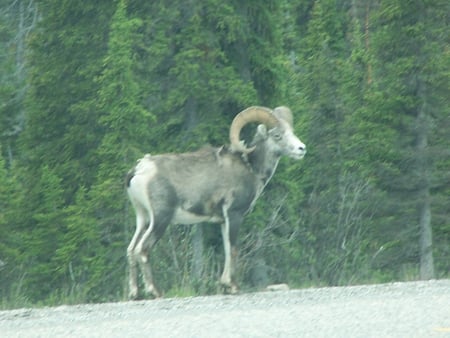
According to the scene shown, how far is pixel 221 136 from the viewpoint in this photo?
27.3m

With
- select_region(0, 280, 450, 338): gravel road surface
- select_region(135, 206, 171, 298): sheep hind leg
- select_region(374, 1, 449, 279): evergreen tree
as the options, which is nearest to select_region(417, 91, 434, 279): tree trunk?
select_region(374, 1, 449, 279): evergreen tree

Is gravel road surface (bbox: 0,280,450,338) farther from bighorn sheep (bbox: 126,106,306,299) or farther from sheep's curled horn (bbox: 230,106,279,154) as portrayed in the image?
sheep's curled horn (bbox: 230,106,279,154)

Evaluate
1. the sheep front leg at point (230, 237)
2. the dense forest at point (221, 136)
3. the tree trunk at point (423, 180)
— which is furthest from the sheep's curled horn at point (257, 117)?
the tree trunk at point (423, 180)

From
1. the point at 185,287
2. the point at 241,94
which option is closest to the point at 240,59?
the point at 241,94

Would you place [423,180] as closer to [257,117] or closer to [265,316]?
[257,117]

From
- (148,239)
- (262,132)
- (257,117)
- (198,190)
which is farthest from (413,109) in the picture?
(148,239)

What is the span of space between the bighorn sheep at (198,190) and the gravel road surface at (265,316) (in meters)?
2.39

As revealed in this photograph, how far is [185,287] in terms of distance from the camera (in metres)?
15.6

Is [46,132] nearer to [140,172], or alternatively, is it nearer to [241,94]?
[241,94]

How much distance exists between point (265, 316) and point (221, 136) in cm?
1643

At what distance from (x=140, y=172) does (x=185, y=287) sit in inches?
64.4

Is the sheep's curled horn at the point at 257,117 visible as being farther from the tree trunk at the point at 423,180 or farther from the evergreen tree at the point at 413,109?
the tree trunk at the point at 423,180

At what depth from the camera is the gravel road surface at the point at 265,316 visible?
991 cm

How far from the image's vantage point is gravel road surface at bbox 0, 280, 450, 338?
9.91 meters
